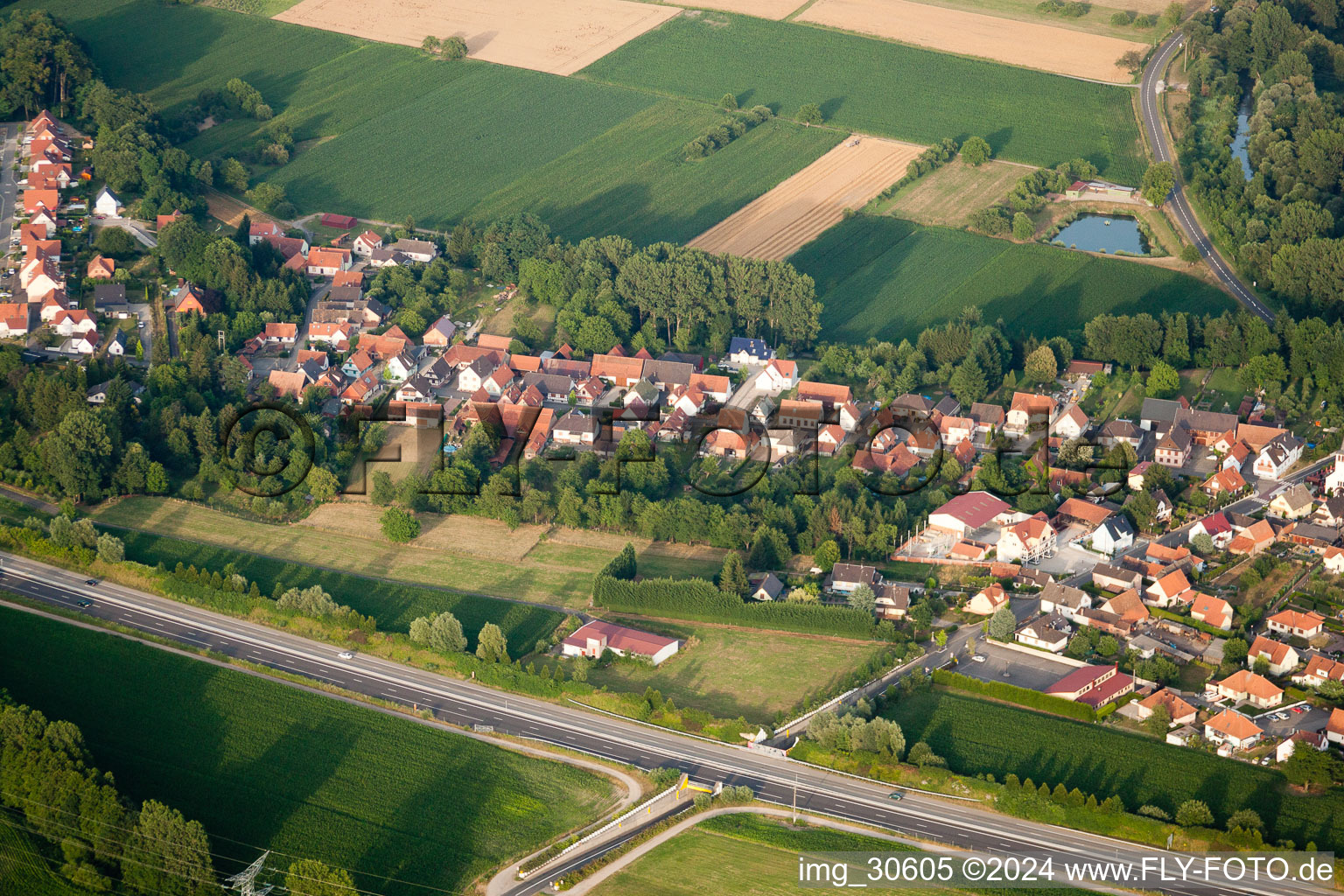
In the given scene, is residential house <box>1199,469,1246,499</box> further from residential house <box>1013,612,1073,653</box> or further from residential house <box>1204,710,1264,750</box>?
residential house <box>1204,710,1264,750</box>

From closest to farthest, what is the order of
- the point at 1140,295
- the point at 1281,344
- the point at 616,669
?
the point at 616,669, the point at 1281,344, the point at 1140,295

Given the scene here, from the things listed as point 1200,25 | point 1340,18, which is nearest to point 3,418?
point 1200,25

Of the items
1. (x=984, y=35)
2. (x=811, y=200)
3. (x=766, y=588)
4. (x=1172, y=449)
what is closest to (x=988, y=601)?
(x=766, y=588)

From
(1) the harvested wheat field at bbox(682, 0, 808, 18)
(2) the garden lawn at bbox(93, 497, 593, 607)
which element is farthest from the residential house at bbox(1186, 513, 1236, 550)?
(1) the harvested wheat field at bbox(682, 0, 808, 18)

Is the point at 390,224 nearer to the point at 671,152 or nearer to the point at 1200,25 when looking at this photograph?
the point at 671,152

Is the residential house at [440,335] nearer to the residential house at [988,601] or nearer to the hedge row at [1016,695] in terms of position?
the residential house at [988,601]

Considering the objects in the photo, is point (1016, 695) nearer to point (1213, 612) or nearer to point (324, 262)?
point (1213, 612)

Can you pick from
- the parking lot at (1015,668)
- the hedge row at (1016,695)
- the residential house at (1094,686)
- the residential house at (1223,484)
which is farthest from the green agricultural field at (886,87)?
the hedge row at (1016,695)
